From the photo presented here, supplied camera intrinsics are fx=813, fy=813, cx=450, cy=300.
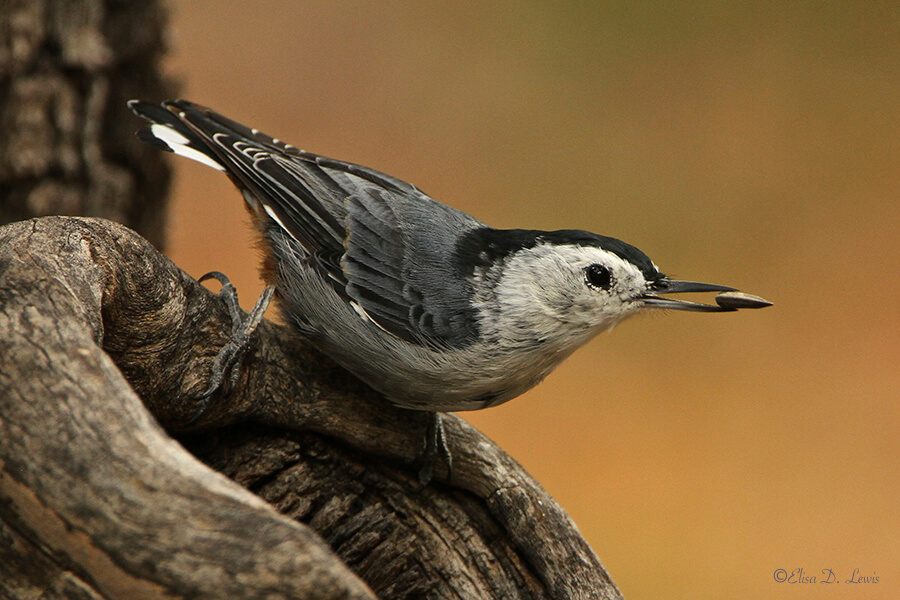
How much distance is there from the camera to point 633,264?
5.45ft

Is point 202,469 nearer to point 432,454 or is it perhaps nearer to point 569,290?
point 432,454

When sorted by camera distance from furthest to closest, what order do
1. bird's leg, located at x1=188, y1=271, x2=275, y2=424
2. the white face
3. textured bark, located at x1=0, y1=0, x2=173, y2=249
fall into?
textured bark, located at x1=0, y1=0, x2=173, y2=249 → the white face → bird's leg, located at x1=188, y1=271, x2=275, y2=424

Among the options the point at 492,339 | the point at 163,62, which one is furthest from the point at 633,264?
the point at 163,62

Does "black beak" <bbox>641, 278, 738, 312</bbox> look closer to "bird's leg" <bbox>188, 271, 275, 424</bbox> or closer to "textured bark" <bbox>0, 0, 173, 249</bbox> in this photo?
"bird's leg" <bbox>188, 271, 275, 424</bbox>

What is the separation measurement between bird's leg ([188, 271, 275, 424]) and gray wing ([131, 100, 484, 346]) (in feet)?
0.59

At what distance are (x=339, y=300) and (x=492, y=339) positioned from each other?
334 millimetres

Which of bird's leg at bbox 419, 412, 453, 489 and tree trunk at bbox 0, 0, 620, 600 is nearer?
tree trunk at bbox 0, 0, 620, 600

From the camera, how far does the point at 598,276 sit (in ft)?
5.45

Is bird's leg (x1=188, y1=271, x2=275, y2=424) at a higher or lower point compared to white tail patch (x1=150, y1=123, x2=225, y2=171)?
lower

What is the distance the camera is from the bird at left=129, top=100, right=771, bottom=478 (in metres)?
1.63

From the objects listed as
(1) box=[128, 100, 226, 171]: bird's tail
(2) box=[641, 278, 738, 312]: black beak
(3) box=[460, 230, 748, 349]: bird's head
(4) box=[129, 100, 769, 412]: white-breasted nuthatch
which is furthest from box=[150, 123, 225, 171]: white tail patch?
(2) box=[641, 278, 738, 312]: black beak

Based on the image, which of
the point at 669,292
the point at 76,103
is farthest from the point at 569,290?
the point at 76,103

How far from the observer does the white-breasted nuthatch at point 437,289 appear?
1632mm

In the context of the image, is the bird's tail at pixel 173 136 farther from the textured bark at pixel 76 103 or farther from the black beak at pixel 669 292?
the black beak at pixel 669 292
